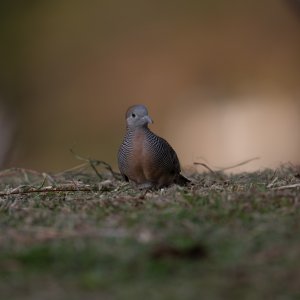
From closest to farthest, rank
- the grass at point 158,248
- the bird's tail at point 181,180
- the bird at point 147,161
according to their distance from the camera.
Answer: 1. the grass at point 158,248
2. the bird at point 147,161
3. the bird's tail at point 181,180

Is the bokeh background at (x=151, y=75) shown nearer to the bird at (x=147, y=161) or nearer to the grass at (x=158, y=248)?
the bird at (x=147, y=161)

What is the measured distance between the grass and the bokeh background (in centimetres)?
1066

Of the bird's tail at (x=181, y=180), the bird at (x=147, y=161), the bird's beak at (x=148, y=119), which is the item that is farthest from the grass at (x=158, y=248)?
the bird's beak at (x=148, y=119)

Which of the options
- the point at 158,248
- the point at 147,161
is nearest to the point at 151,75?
the point at 147,161

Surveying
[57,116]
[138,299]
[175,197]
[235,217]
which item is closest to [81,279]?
[138,299]

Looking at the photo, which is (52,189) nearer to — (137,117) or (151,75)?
(137,117)

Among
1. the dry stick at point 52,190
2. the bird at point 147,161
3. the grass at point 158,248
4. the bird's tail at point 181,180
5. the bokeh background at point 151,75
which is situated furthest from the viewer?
the bokeh background at point 151,75

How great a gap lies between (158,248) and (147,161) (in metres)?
2.80

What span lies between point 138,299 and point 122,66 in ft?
50.5

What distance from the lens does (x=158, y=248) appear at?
355cm

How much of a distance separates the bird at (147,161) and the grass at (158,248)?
1.47 metres

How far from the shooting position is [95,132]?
1777cm

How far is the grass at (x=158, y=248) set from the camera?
3.22m

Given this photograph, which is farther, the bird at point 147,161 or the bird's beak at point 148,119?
the bird's beak at point 148,119
